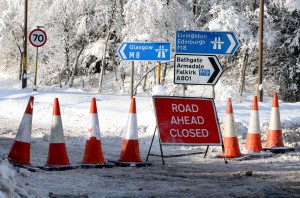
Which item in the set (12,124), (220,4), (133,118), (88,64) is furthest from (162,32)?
(133,118)

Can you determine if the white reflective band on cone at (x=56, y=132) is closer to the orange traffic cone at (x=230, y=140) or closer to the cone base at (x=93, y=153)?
the cone base at (x=93, y=153)

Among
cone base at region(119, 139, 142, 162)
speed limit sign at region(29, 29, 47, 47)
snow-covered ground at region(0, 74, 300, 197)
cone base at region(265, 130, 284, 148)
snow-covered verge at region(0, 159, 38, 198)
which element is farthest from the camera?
Answer: speed limit sign at region(29, 29, 47, 47)

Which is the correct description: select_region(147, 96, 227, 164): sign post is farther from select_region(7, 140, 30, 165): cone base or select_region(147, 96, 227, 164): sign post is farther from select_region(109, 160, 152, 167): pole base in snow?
select_region(7, 140, 30, 165): cone base

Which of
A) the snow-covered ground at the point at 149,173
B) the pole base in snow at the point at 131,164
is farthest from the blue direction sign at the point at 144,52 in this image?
the pole base in snow at the point at 131,164

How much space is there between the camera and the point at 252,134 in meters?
10.9

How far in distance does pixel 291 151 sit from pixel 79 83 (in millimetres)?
34118

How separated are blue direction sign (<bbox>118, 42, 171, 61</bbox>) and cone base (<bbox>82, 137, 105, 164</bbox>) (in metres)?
4.92

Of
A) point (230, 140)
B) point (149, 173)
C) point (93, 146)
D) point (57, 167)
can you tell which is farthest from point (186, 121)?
point (57, 167)

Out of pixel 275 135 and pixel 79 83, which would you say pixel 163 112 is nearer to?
pixel 275 135

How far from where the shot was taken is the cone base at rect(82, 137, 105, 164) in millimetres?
8945

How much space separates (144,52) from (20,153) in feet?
19.1

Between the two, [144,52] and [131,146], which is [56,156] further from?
[144,52]

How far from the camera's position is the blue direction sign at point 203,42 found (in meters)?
10.8

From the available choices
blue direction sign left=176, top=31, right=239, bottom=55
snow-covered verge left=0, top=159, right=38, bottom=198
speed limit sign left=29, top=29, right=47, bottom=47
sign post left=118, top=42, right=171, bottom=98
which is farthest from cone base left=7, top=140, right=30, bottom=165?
speed limit sign left=29, top=29, right=47, bottom=47
